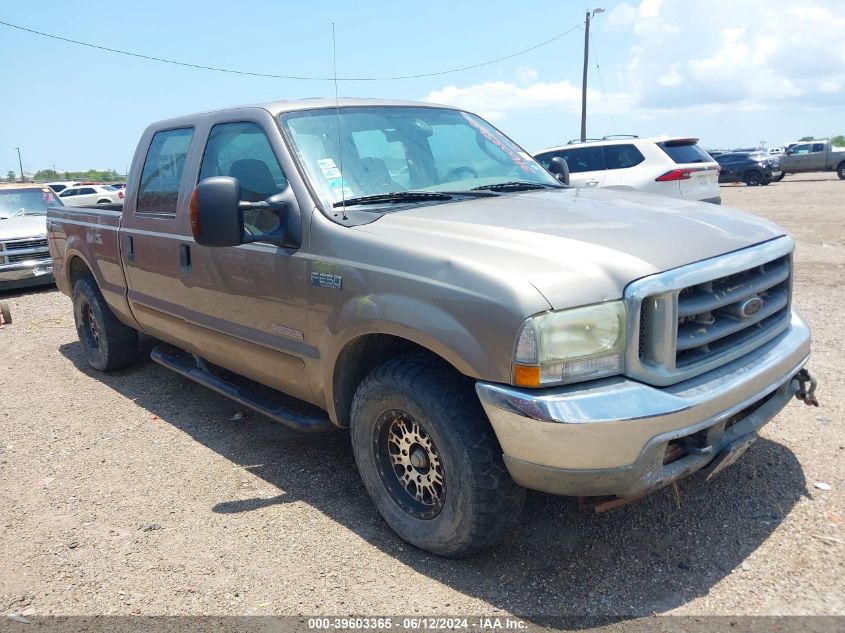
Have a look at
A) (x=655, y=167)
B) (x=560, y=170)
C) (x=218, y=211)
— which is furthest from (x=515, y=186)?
(x=655, y=167)

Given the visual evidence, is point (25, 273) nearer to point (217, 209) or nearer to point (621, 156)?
point (217, 209)

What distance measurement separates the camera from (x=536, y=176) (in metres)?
4.27

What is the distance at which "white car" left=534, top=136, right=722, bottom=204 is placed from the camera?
431 inches

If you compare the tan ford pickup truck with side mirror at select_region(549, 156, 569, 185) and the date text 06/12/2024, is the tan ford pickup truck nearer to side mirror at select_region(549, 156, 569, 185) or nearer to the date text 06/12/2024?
the date text 06/12/2024

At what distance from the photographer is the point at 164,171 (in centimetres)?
473

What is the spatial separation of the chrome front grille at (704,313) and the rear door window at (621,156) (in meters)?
8.58

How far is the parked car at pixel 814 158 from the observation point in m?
29.2

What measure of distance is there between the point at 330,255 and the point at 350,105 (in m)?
1.16

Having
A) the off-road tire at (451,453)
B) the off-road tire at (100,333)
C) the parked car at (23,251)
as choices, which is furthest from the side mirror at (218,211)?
the parked car at (23,251)

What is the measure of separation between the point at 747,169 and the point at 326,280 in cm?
2974

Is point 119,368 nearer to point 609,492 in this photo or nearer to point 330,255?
point 330,255

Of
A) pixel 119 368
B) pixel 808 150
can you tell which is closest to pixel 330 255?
pixel 119 368

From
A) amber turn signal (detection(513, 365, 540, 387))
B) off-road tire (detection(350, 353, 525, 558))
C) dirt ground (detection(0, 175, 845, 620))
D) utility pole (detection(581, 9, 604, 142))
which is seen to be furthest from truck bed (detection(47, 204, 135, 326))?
utility pole (detection(581, 9, 604, 142))

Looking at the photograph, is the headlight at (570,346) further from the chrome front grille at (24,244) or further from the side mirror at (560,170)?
the chrome front grille at (24,244)
